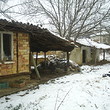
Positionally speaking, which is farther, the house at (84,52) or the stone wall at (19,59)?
the house at (84,52)

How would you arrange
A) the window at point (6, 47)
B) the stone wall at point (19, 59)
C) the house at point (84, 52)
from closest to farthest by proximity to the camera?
the window at point (6, 47)
the stone wall at point (19, 59)
the house at point (84, 52)

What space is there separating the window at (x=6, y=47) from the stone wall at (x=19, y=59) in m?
0.21

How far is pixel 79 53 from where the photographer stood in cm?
2147

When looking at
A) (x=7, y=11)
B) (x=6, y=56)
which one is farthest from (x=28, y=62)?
(x=7, y=11)

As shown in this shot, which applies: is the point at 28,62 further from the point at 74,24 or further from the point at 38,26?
the point at 74,24

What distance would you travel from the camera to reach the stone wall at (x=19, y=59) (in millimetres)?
7868

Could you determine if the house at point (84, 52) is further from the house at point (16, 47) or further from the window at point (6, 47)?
the window at point (6, 47)

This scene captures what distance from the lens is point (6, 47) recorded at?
7.97 meters

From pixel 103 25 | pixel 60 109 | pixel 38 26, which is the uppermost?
pixel 103 25

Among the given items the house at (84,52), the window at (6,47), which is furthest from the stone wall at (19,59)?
the house at (84,52)

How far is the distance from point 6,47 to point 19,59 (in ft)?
3.25

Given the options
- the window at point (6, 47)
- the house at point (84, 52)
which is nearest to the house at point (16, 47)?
the window at point (6, 47)

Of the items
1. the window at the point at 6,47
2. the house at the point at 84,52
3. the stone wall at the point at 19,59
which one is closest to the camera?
the window at the point at 6,47

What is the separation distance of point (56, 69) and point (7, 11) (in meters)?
8.63
